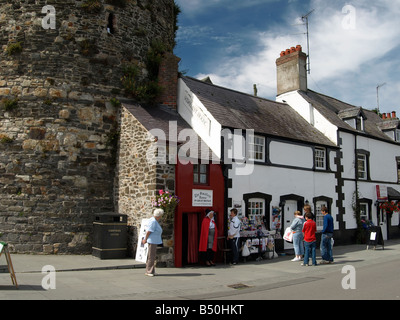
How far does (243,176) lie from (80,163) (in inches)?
240

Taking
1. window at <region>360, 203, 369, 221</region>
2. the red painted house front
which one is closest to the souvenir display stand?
the red painted house front

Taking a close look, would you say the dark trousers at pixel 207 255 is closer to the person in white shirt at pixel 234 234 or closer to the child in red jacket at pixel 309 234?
the person in white shirt at pixel 234 234

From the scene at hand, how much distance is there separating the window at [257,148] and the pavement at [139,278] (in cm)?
416

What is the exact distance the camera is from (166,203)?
38.1ft

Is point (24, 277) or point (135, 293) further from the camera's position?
point (24, 277)

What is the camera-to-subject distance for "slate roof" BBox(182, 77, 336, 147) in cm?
1533

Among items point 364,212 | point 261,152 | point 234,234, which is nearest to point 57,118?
point 234,234

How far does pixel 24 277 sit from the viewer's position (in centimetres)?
903

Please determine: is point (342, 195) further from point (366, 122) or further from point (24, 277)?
point (24, 277)

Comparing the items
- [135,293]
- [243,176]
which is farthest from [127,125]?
[135,293]

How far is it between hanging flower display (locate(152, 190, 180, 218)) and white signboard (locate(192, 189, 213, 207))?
1002 millimetres

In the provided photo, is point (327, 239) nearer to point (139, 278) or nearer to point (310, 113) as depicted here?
point (139, 278)

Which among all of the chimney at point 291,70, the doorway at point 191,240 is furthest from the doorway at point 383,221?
the doorway at point 191,240

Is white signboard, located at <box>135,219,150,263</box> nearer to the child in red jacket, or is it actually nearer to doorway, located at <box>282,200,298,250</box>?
the child in red jacket
